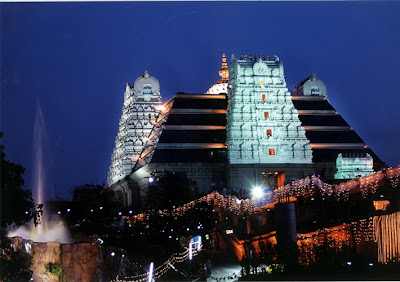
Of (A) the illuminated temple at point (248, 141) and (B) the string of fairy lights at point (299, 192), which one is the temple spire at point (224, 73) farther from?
(B) the string of fairy lights at point (299, 192)

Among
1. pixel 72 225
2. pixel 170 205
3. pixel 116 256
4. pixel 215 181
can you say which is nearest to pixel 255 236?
pixel 116 256

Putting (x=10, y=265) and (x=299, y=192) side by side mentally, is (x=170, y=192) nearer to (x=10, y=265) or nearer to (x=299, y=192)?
(x=299, y=192)

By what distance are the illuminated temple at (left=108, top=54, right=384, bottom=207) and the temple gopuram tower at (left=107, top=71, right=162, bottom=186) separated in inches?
196

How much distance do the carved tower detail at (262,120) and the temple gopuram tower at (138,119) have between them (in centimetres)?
1355

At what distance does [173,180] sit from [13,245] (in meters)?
33.5

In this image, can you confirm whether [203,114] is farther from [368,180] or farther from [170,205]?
[368,180]

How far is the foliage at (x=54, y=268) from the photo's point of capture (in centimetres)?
3774

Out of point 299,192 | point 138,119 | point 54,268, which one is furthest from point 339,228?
point 138,119

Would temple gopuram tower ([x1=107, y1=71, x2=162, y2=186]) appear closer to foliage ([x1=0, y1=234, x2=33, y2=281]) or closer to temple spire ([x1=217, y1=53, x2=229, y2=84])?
temple spire ([x1=217, y1=53, x2=229, y2=84])

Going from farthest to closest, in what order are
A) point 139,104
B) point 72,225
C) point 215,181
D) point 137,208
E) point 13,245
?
1. point 139,104
2. point 215,181
3. point 137,208
4. point 72,225
5. point 13,245

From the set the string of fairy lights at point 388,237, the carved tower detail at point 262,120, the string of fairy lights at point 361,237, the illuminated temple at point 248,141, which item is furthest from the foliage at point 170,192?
the string of fairy lights at point 388,237

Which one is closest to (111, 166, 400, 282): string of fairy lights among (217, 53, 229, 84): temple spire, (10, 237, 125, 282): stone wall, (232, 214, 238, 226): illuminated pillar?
(232, 214, 238, 226): illuminated pillar

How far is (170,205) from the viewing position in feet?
194

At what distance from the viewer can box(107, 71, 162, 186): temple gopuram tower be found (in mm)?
84375
